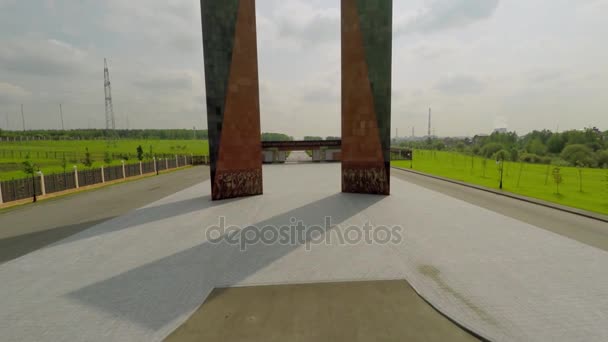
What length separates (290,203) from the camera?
48.6 feet

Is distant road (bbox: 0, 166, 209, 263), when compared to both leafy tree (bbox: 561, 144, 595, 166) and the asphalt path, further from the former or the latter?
leafy tree (bbox: 561, 144, 595, 166)

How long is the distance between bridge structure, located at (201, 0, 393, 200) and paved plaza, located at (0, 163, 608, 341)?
5419 mm

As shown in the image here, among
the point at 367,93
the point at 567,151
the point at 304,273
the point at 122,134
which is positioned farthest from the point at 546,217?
the point at 122,134

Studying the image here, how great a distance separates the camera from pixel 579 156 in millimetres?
40531

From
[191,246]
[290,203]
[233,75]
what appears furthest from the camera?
[233,75]

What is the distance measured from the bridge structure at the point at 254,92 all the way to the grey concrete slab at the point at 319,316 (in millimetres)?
11396

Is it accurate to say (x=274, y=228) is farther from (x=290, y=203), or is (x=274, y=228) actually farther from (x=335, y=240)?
(x=290, y=203)

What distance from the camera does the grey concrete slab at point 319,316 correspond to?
4.59 metres

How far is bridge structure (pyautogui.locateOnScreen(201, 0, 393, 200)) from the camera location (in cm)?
1569

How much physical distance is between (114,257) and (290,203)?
8.78m

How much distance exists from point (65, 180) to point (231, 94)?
52.8 ft

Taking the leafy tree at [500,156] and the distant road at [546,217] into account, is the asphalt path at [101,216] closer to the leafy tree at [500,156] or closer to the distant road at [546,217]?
the distant road at [546,217]

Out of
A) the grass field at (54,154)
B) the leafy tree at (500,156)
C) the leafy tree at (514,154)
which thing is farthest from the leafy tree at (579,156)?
the grass field at (54,154)

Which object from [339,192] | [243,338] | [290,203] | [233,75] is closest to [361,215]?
[290,203]
